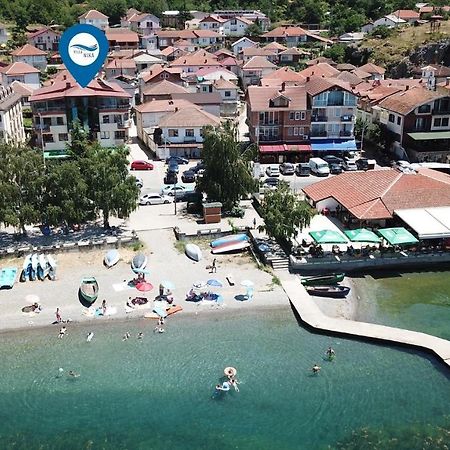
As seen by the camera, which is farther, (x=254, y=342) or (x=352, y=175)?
(x=352, y=175)

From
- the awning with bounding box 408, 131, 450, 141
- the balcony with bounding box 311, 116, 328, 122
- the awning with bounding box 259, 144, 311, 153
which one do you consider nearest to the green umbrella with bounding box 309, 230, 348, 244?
the awning with bounding box 259, 144, 311, 153

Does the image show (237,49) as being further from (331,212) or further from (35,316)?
(35,316)

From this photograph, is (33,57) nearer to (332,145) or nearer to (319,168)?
(332,145)

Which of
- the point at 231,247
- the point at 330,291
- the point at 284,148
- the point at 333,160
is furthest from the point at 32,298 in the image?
the point at 333,160

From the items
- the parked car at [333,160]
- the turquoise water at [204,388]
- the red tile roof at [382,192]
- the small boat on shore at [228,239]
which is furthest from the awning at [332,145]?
the turquoise water at [204,388]

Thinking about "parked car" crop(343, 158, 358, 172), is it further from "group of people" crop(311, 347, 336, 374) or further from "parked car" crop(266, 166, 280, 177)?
"group of people" crop(311, 347, 336, 374)

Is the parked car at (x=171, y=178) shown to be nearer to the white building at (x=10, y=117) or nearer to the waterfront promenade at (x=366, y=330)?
the white building at (x=10, y=117)

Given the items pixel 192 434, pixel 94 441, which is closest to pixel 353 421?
pixel 192 434
